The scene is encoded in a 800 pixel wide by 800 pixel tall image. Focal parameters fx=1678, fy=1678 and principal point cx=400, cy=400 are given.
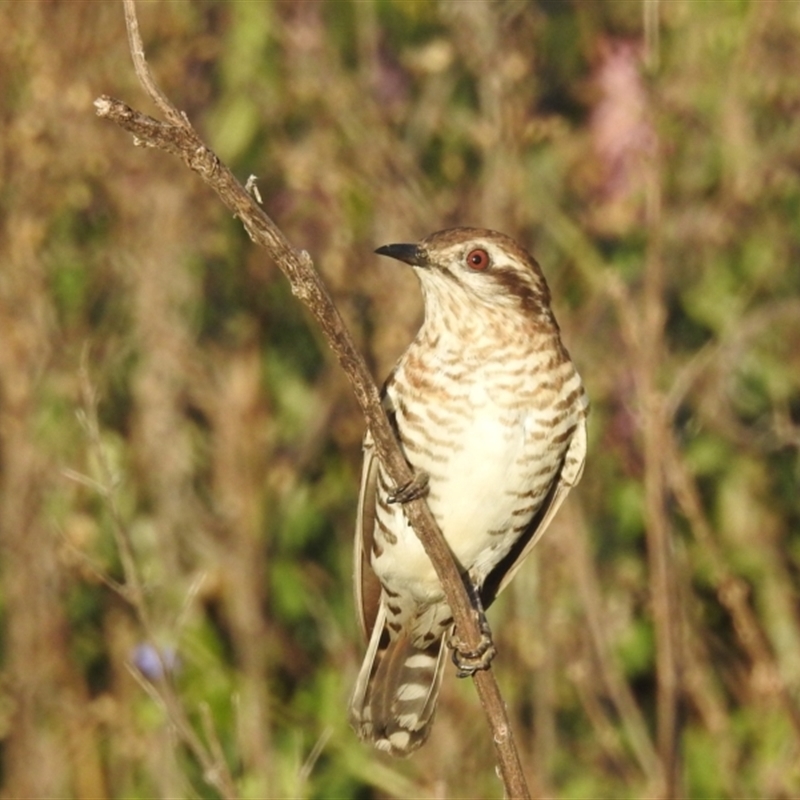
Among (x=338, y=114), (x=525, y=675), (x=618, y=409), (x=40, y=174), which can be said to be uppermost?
(x=338, y=114)

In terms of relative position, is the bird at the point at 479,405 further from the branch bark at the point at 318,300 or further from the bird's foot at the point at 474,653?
the branch bark at the point at 318,300

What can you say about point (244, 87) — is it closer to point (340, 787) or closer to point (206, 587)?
point (206, 587)

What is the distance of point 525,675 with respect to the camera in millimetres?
6258

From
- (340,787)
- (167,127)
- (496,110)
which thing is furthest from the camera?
(340,787)

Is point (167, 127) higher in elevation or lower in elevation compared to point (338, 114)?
lower

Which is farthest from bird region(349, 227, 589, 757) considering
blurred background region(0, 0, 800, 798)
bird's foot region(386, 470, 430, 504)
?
blurred background region(0, 0, 800, 798)

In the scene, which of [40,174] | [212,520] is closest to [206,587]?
[212,520]

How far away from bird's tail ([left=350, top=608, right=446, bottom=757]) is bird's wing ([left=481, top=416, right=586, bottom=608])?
239mm

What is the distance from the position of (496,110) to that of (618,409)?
125 cm

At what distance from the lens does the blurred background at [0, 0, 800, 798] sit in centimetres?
589

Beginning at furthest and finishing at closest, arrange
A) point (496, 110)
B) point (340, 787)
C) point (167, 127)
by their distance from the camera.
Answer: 1. point (340, 787)
2. point (496, 110)
3. point (167, 127)

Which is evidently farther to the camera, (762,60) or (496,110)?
(762,60)

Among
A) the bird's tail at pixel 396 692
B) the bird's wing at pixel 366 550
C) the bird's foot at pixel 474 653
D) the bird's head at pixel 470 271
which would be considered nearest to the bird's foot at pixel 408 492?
the bird's foot at pixel 474 653

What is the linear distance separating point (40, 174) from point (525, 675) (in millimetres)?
2539
